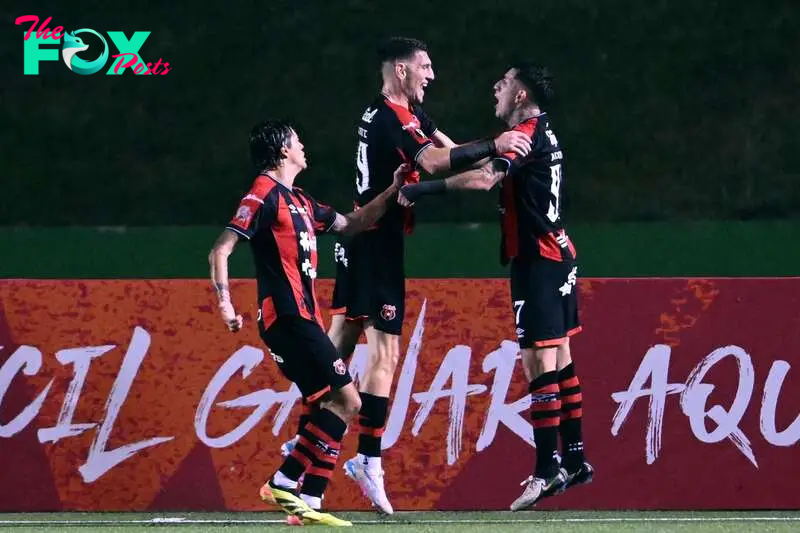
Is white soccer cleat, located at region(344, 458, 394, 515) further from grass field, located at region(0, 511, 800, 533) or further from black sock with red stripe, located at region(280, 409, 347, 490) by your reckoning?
black sock with red stripe, located at region(280, 409, 347, 490)

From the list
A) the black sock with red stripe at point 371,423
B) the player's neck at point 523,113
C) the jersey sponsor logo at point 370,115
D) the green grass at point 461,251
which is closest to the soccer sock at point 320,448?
the black sock with red stripe at point 371,423

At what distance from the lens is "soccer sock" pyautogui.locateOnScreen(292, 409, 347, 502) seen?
5445mm

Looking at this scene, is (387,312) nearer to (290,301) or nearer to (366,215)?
(366,215)

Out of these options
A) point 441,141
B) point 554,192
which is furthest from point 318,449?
point 441,141

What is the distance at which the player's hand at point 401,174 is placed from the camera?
18.4ft

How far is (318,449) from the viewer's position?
5441 millimetres

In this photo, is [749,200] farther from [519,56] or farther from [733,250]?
[519,56]

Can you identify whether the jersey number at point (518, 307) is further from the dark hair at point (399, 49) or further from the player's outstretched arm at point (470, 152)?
the dark hair at point (399, 49)

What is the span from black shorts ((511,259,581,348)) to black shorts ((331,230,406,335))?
44 cm

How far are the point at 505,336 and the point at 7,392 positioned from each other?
6.74ft

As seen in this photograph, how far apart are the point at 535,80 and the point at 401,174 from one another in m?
0.63

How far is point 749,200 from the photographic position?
1206 cm

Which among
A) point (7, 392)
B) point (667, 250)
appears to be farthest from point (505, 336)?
point (667, 250)

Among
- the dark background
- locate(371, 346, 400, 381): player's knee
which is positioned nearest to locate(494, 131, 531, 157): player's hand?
locate(371, 346, 400, 381): player's knee
